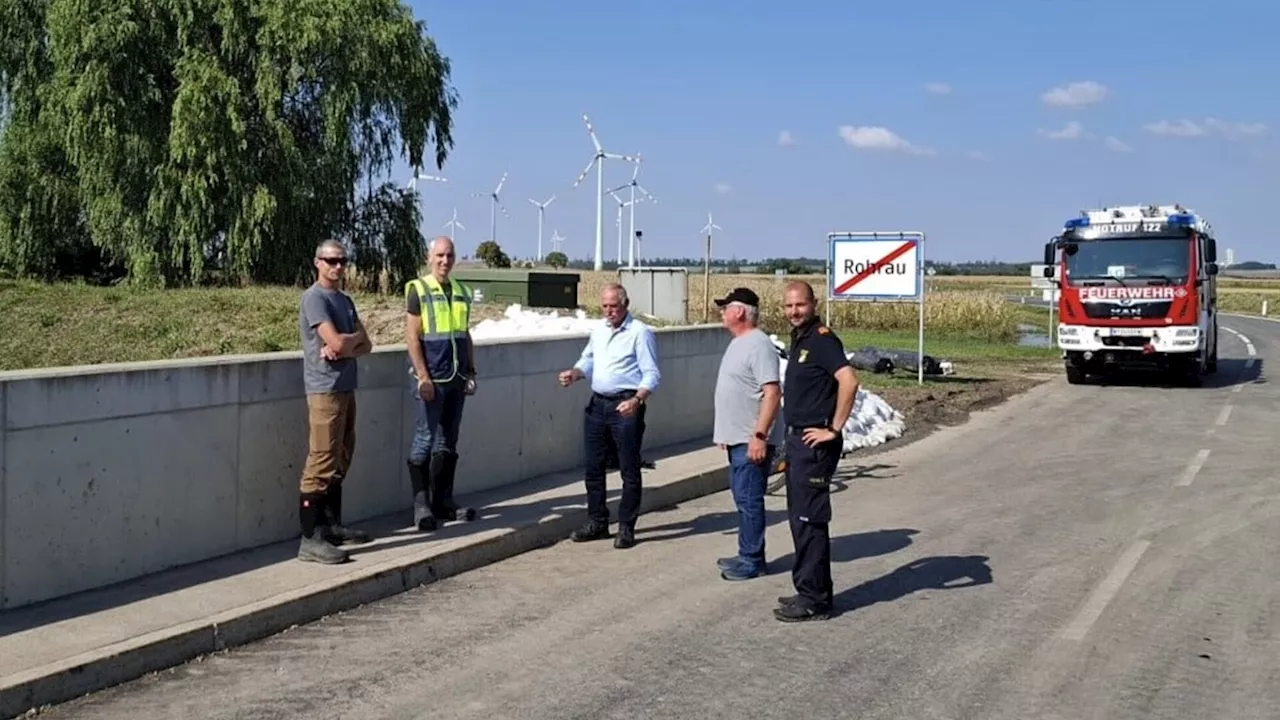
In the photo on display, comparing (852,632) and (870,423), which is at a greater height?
(870,423)

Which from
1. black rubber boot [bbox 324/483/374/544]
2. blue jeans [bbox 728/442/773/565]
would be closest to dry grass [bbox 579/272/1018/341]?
blue jeans [bbox 728/442/773/565]

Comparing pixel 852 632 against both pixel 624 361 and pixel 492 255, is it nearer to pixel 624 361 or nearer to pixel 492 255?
pixel 624 361

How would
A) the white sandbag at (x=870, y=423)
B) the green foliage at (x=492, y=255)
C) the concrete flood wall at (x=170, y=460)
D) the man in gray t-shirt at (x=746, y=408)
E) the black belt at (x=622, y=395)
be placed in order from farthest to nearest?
1. the green foliage at (x=492, y=255)
2. the white sandbag at (x=870, y=423)
3. the black belt at (x=622, y=395)
4. the man in gray t-shirt at (x=746, y=408)
5. the concrete flood wall at (x=170, y=460)

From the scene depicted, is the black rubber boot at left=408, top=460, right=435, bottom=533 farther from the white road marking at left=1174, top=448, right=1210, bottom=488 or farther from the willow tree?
the willow tree

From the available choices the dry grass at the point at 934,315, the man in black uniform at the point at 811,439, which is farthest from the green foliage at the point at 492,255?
the man in black uniform at the point at 811,439

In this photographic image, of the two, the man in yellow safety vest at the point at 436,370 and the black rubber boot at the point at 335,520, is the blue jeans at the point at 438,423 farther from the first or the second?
the black rubber boot at the point at 335,520

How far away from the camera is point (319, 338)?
24.9ft

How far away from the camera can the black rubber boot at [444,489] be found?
8.72 meters

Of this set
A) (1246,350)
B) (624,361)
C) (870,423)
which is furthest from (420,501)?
(1246,350)

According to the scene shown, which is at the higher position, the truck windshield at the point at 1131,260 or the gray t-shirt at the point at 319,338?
the truck windshield at the point at 1131,260

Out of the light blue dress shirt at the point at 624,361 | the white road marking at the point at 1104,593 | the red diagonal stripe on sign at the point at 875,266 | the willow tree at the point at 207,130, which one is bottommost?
the white road marking at the point at 1104,593

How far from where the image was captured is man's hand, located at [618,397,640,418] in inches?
342

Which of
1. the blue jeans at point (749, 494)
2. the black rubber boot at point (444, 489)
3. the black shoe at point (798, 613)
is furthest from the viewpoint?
the black rubber boot at point (444, 489)

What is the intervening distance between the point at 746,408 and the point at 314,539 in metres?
2.84
